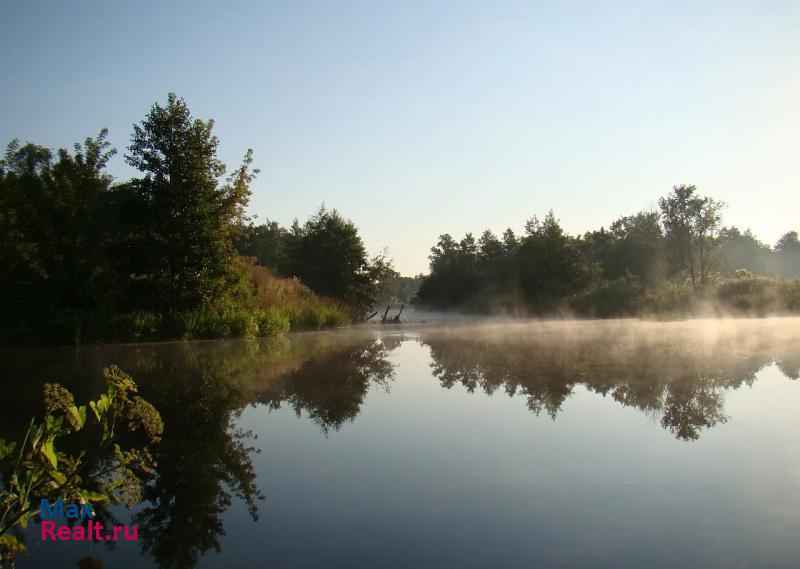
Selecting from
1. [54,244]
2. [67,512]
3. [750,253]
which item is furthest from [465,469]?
[750,253]

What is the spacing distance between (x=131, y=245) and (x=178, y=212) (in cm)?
183

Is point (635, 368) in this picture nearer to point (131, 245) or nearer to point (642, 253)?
point (131, 245)

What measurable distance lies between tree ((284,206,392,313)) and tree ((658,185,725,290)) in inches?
1154

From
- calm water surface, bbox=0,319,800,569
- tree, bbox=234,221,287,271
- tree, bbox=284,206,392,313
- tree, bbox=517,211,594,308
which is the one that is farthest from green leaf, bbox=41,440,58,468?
tree, bbox=234,221,287,271

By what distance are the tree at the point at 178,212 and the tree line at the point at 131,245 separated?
3cm

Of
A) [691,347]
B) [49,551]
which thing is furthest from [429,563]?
[691,347]

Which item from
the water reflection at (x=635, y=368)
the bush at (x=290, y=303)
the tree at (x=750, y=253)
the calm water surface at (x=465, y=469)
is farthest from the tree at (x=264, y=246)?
the tree at (x=750, y=253)

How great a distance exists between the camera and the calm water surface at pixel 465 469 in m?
3.29

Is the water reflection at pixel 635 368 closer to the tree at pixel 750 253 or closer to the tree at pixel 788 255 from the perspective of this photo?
the tree at pixel 750 253

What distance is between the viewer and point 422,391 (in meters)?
9.16

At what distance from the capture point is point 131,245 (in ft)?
60.4

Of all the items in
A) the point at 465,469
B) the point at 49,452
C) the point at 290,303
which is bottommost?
the point at 465,469

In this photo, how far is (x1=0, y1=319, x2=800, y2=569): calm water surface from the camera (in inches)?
129

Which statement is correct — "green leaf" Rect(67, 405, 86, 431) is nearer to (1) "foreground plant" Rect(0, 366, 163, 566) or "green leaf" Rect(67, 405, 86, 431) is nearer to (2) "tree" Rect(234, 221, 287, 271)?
(1) "foreground plant" Rect(0, 366, 163, 566)
